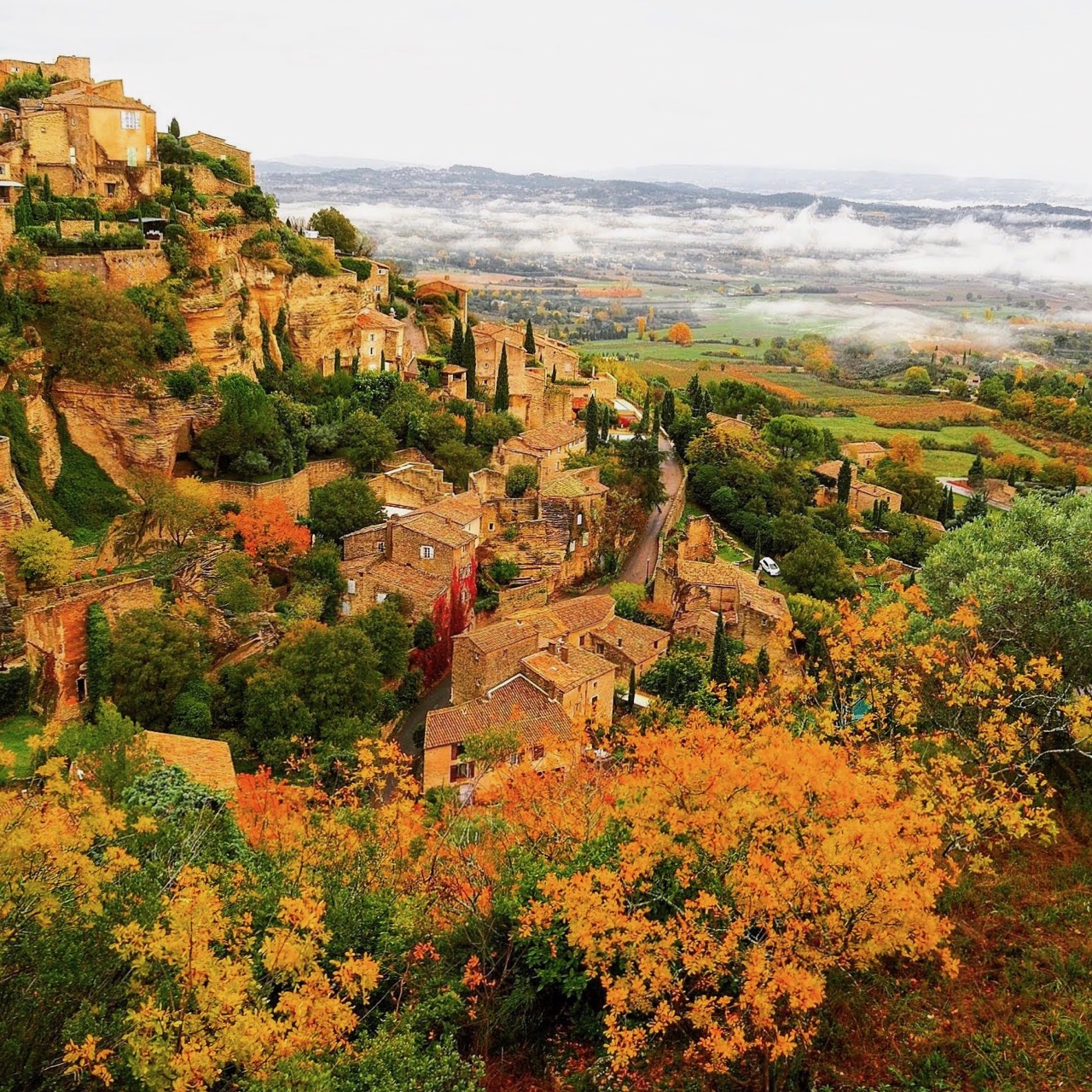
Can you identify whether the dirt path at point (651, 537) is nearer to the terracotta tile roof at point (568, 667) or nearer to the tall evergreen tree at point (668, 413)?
the tall evergreen tree at point (668, 413)

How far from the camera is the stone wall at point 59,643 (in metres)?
23.4

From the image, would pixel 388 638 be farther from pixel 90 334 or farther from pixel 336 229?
pixel 336 229

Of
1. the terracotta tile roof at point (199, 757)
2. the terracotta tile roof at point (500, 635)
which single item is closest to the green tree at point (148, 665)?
the terracotta tile roof at point (199, 757)

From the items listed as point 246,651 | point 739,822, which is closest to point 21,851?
point 739,822

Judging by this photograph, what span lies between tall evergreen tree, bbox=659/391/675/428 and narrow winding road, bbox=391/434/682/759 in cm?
87

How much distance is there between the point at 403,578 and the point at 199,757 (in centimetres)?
1054

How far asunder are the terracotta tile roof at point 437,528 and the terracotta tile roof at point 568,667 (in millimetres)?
4887

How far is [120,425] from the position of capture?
1155 inches

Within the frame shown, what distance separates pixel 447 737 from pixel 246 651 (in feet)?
21.4

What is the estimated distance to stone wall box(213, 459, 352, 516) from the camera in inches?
1214

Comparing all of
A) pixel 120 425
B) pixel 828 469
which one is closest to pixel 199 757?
pixel 120 425

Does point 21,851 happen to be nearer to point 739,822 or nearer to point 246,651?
point 739,822

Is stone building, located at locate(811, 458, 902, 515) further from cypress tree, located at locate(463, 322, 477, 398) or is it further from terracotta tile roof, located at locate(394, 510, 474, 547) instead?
terracotta tile roof, located at locate(394, 510, 474, 547)

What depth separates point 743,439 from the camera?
50.7 m
